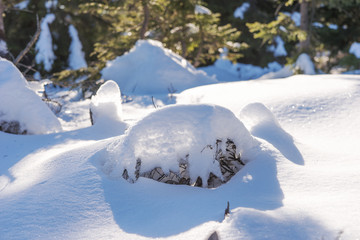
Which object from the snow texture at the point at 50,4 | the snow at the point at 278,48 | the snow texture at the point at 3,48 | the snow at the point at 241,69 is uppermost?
the snow texture at the point at 50,4

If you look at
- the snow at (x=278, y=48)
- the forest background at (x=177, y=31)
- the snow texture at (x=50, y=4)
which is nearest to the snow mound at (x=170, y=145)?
the forest background at (x=177, y=31)

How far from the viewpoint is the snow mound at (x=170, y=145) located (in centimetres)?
226

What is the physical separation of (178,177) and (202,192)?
8.3 inches

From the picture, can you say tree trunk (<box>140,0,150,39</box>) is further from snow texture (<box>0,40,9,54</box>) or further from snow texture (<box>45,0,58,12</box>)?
snow texture (<box>45,0,58,12</box>)

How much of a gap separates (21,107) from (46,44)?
34.1 ft

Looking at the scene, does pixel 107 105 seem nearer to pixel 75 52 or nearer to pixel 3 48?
pixel 3 48

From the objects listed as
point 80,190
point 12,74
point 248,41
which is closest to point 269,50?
point 248,41

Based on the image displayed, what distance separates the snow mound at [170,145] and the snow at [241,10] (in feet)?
49.0

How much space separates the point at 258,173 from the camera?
2260 mm

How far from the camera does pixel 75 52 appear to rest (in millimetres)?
13594

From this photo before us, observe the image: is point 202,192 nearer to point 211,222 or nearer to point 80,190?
point 211,222

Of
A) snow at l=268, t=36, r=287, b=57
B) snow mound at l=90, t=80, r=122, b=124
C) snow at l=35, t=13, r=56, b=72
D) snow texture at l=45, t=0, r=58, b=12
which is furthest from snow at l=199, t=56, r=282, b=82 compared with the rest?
snow mound at l=90, t=80, r=122, b=124

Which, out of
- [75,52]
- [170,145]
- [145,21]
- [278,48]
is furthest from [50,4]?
[170,145]

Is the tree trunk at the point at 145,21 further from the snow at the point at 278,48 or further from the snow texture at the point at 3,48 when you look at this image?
the snow at the point at 278,48
